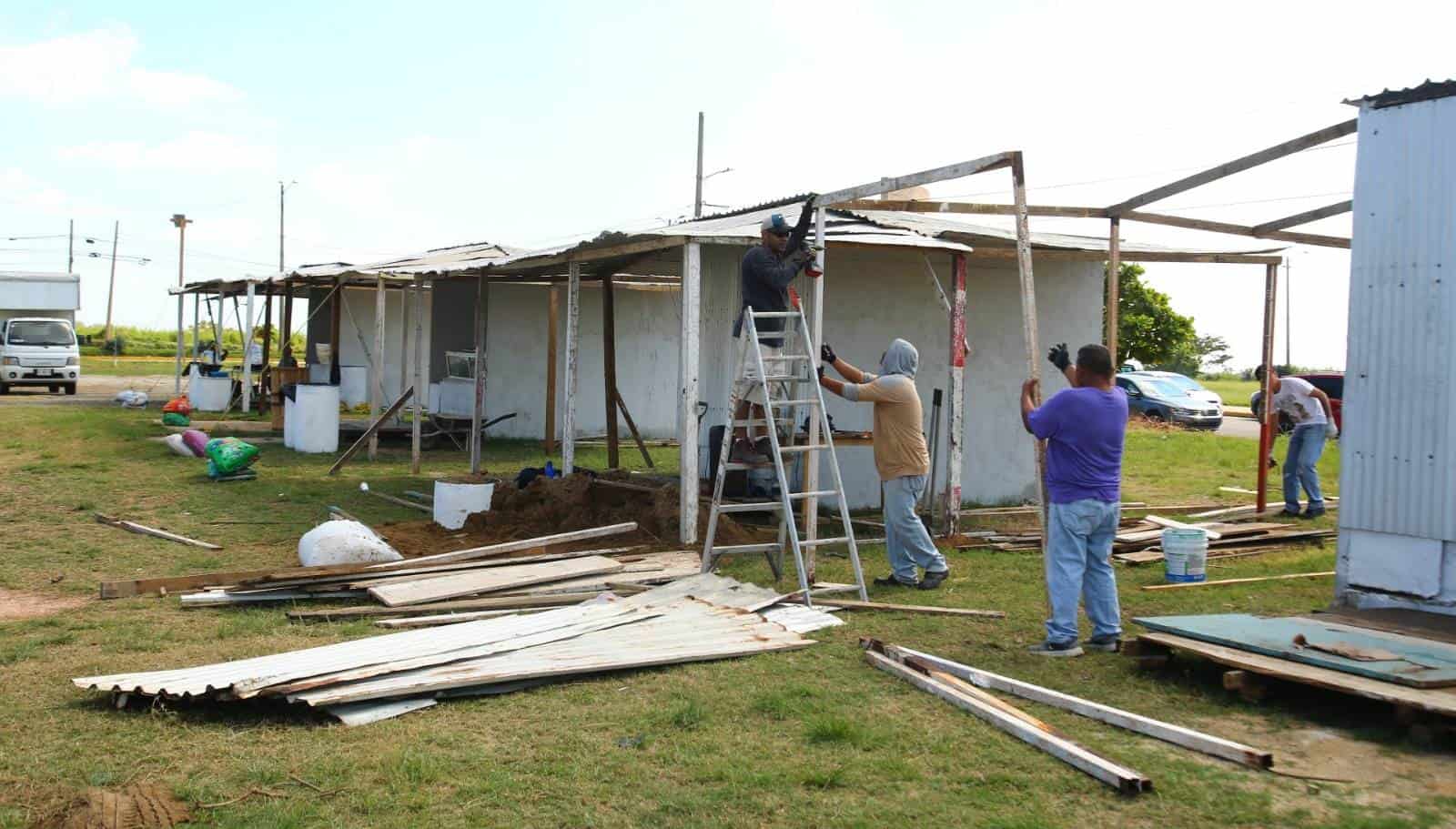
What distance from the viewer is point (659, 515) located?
1097 centimetres

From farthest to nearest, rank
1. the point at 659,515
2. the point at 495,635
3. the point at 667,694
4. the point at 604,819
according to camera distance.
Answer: the point at 659,515
the point at 495,635
the point at 667,694
the point at 604,819

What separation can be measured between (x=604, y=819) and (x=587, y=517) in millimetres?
6956

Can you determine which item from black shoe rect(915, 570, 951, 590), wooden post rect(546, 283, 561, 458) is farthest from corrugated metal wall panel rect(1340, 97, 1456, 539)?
wooden post rect(546, 283, 561, 458)

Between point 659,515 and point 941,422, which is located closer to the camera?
point 659,515

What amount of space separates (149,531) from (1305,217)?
10.7 metres

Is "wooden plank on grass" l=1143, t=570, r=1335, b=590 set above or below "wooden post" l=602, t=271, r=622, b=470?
below

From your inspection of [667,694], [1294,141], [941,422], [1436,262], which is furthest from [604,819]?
[941,422]

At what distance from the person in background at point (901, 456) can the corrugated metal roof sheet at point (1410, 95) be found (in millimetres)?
3406

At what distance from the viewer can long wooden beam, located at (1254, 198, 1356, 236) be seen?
1022cm

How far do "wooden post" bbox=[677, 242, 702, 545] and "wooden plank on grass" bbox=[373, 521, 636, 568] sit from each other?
1.67ft

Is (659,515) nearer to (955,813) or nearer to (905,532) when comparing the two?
(905,532)

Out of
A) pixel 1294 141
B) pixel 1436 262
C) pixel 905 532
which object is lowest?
pixel 905 532

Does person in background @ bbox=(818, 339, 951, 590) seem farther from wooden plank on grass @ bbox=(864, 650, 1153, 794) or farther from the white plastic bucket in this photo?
the white plastic bucket

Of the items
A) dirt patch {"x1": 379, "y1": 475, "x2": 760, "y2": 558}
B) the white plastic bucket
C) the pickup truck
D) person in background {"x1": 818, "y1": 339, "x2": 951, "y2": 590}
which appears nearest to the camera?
person in background {"x1": 818, "y1": 339, "x2": 951, "y2": 590}
